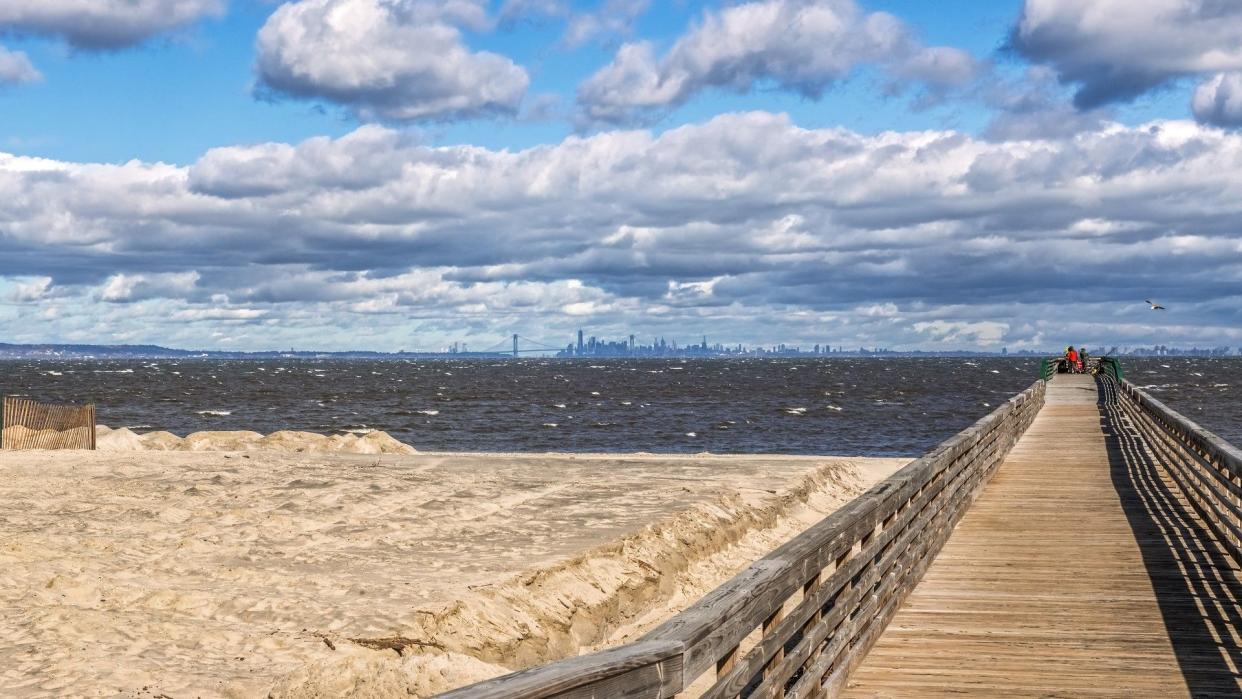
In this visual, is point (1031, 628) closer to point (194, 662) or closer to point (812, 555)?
point (812, 555)

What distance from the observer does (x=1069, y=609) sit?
360 inches

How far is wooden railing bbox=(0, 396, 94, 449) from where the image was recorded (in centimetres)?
2709

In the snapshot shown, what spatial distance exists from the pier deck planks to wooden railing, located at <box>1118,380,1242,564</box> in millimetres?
269

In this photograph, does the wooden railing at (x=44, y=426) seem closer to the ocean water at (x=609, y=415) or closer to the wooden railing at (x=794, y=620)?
the ocean water at (x=609, y=415)

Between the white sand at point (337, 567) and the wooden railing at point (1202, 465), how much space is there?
19.1ft

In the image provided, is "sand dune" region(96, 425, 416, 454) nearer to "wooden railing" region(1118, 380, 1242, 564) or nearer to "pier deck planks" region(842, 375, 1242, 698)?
"wooden railing" region(1118, 380, 1242, 564)

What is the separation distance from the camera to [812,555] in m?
6.19

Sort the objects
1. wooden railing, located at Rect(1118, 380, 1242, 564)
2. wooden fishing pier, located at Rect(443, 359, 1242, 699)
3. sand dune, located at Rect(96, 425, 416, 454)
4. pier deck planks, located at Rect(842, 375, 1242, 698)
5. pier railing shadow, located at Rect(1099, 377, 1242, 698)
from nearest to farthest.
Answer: wooden fishing pier, located at Rect(443, 359, 1242, 699) → pier deck planks, located at Rect(842, 375, 1242, 698) → pier railing shadow, located at Rect(1099, 377, 1242, 698) → wooden railing, located at Rect(1118, 380, 1242, 564) → sand dune, located at Rect(96, 425, 416, 454)

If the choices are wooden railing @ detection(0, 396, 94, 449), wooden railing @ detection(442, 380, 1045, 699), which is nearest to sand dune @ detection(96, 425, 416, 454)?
wooden railing @ detection(0, 396, 94, 449)

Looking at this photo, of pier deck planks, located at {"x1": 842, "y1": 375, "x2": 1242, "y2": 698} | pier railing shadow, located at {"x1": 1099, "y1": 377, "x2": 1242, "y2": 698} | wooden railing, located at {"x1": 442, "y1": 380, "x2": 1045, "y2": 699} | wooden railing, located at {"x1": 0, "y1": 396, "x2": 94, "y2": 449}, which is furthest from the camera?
wooden railing, located at {"x1": 0, "y1": 396, "x2": 94, "y2": 449}

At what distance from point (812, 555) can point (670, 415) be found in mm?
55631

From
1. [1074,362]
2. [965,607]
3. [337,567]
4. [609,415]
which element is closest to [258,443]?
[337,567]

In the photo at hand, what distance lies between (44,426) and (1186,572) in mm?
25792

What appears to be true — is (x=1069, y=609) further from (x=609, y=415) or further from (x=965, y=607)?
(x=609, y=415)
